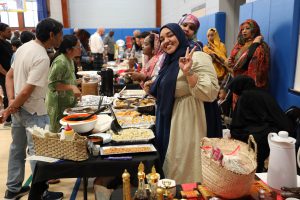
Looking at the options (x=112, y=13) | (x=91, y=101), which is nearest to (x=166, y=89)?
(x=91, y=101)

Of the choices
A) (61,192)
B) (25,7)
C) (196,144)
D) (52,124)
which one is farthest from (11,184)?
(25,7)

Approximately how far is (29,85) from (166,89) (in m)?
0.97

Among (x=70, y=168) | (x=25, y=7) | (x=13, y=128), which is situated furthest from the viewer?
(x=25, y=7)

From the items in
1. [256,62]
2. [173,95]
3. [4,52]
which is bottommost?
[173,95]

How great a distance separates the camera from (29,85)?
2047 mm

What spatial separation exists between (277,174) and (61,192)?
6.72ft

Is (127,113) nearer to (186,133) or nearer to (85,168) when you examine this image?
(186,133)

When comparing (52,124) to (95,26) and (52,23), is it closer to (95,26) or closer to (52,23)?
(52,23)

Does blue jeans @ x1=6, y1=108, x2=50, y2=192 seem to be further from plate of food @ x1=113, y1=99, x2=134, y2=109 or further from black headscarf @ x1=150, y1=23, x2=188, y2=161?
black headscarf @ x1=150, y1=23, x2=188, y2=161

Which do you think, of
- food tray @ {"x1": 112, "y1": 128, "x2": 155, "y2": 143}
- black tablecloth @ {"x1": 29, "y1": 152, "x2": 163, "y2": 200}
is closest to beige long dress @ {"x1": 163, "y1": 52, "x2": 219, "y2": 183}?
food tray @ {"x1": 112, "y1": 128, "x2": 155, "y2": 143}

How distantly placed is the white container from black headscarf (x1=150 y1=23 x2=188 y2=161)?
0.81 meters

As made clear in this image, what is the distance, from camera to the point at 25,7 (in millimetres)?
10500

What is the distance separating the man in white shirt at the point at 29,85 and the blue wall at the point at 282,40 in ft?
6.77

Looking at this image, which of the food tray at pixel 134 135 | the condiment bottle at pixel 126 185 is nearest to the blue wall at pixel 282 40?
the food tray at pixel 134 135
